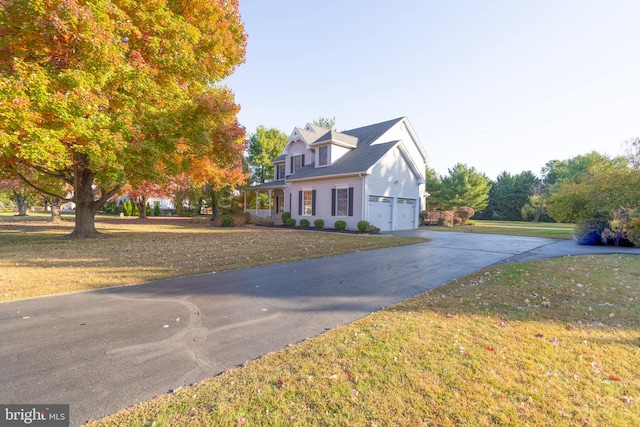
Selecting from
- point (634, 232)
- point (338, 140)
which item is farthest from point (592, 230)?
point (338, 140)

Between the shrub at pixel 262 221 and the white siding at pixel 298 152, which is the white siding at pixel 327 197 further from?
the white siding at pixel 298 152

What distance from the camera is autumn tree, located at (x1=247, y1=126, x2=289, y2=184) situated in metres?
39.6

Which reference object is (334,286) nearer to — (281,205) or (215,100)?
(215,100)

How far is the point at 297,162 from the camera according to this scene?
81.4ft

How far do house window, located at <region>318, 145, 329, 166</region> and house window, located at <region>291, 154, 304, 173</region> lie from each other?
2396 millimetres

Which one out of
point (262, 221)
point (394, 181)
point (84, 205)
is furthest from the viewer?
point (262, 221)

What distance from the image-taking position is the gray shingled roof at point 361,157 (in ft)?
62.7

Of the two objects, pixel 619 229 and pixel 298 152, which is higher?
pixel 298 152

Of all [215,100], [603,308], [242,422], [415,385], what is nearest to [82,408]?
[242,422]

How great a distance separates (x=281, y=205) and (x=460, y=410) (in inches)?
1006

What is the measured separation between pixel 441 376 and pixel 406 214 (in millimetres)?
19609

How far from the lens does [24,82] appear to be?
8.17 m

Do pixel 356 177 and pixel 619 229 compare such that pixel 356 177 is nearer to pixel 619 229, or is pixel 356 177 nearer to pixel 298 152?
pixel 298 152

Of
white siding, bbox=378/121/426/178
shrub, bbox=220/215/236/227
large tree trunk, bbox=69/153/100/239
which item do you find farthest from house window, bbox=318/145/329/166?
large tree trunk, bbox=69/153/100/239
